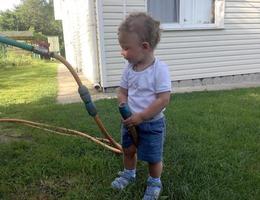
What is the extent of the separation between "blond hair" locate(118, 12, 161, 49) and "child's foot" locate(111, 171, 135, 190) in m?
1.02

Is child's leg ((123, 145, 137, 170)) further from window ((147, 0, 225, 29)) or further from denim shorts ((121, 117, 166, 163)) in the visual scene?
window ((147, 0, 225, 29))

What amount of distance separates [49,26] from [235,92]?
5528cm

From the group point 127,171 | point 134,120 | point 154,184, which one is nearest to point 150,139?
point 134,120

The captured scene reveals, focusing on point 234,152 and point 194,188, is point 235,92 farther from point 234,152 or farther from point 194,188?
point 194,188

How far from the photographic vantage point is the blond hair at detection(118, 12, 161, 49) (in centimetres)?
219

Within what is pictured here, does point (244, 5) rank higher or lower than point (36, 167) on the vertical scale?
higher

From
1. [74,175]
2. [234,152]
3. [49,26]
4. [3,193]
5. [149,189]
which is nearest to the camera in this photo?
[149,189]

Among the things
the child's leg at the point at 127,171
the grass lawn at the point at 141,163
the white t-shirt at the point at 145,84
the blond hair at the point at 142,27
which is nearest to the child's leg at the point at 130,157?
the child's leg at the point at 127,171

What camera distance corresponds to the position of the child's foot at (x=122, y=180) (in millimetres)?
2600

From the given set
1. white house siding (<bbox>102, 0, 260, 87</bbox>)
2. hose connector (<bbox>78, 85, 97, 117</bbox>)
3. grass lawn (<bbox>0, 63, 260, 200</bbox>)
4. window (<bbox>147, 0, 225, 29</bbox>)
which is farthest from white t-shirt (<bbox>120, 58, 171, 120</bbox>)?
window (<bbox>147, 0, 225, 29</bbox>)

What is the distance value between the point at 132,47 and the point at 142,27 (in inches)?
5.4

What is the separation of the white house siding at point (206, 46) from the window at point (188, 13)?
151mm

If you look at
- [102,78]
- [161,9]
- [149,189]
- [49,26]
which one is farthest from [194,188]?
[49,26]

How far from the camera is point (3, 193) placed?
2.63 metres
